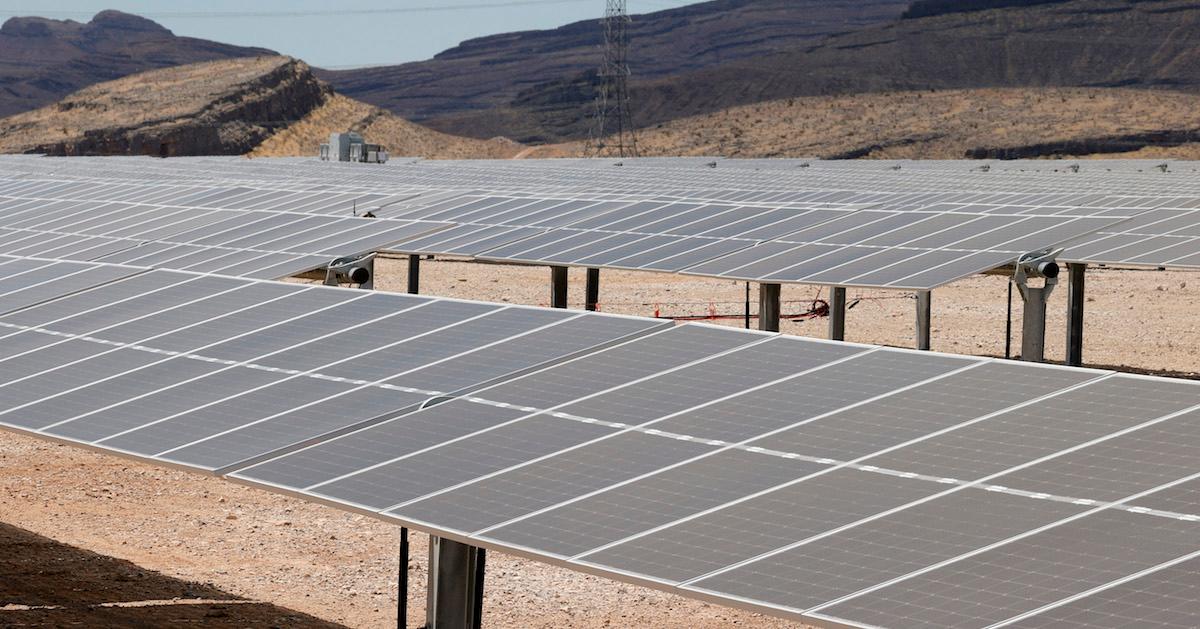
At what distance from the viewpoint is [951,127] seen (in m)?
115

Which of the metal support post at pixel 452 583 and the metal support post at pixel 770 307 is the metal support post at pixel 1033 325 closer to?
the metal support post at pixel 770 307

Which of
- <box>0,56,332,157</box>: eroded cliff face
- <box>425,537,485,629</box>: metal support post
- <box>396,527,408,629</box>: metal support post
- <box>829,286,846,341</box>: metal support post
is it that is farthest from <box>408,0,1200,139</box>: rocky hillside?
<box>425,537,485,629</box>: metal support post

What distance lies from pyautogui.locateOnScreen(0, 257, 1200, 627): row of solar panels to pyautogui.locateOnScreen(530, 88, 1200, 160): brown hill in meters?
95.4

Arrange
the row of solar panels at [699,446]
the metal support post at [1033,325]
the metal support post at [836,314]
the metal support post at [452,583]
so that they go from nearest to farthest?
the row of solar panels at [699,446], the metal support post at [452,583], the metal support post at [1033,325], the metal support post at [836,314]

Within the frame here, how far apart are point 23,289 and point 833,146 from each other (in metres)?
98.3

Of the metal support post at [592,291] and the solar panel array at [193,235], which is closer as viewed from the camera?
the solar panel array at [193,235]

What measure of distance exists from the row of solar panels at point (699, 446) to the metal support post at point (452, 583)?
109cm

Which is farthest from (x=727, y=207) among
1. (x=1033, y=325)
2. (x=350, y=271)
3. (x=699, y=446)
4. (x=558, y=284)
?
(x=699, y=446)

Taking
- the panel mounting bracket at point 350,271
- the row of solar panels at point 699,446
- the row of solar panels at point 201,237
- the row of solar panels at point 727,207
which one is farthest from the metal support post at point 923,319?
the row of solar panels at point 699,446

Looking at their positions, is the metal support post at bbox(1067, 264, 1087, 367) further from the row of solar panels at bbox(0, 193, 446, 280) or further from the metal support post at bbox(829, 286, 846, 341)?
the row of solar panels at bbox(0, 193, 446, 280)

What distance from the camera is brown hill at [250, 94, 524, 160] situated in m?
118

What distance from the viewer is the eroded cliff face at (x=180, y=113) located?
106m

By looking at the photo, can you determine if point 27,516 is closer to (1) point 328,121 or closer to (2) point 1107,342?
(2) point 1107,342

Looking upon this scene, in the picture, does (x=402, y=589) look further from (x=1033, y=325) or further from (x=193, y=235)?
(x=1033, y=325)
